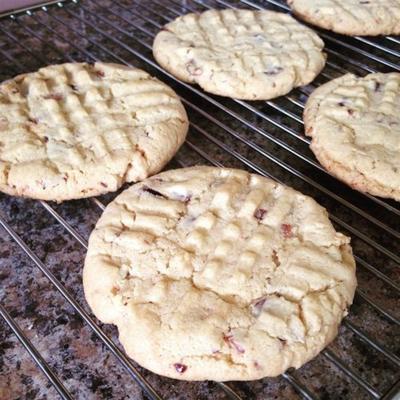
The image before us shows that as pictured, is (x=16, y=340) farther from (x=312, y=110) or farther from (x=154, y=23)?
(x=154, y=23)

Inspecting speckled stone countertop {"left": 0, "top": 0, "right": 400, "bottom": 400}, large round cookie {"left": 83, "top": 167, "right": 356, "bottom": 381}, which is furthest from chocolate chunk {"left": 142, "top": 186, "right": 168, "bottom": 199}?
speckled stone countertop {"left": 0, "top": 0, "right": 400, "bottom": 400}

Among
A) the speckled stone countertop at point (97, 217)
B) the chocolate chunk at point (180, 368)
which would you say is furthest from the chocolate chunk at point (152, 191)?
the chocolate chunk at point (180, 368)

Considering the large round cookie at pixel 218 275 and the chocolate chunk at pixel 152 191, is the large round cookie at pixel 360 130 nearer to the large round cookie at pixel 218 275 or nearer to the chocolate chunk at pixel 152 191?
the large round cookie at pixel 218 275

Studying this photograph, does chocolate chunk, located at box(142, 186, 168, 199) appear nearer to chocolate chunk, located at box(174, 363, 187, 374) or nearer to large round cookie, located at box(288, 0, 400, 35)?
chocolate chunk, located at box(174, 363, 187, 374)

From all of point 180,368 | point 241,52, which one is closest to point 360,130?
point 241,52

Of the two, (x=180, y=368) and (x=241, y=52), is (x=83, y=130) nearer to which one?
(x=241, y=52)
